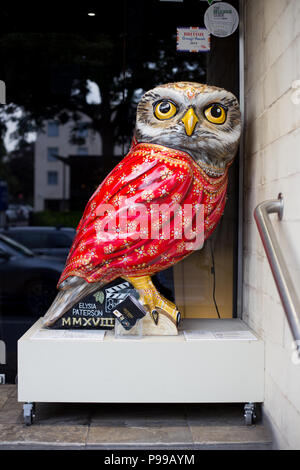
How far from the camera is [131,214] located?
2.51m

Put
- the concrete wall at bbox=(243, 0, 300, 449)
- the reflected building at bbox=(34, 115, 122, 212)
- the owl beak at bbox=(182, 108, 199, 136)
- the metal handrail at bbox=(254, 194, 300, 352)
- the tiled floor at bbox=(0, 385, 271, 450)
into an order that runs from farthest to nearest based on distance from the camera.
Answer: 1. the reflected building at bbox=(34, 115, 122, 212)
2. the owl beak at bbox=(182, 108, 199, 136)
3. the tiled floor at bbox=(0, 385, 271, 450)
4. the concrete wall at bbox=(243, 0, 300, 449)
5. the metal handrail at bbox=(254, 194, 300, 352)

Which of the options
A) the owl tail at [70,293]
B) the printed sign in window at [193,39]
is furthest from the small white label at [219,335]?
the printed sign in window at [193,39]

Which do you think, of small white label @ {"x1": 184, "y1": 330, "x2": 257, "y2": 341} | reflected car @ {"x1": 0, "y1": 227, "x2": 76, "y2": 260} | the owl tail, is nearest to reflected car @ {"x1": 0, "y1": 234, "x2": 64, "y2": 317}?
reflected car @ {"x1": 0, "y1": 227, "x2": 76, "y2": 260}

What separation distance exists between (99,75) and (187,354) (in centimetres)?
168

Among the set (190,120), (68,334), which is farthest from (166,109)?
(68,334)

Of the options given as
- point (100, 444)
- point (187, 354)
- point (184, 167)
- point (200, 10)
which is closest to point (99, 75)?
point (200, 10)

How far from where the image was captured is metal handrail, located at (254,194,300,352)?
1.71 metres

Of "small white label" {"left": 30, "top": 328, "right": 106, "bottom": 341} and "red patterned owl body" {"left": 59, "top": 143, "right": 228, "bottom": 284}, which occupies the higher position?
"red patterned owl body" {"left": 59, "top": 143, "right": 228, "bottom": 284}

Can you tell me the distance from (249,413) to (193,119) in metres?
1.34

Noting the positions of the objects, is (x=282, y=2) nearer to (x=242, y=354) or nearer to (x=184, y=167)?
(x=184, y=167)

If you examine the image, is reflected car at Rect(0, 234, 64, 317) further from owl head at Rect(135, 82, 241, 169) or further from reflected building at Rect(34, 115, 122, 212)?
owl head at Rect(135, 82, 241, 169)

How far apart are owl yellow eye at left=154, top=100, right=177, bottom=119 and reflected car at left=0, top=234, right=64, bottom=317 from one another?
120cm

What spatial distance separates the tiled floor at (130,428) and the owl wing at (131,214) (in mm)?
651

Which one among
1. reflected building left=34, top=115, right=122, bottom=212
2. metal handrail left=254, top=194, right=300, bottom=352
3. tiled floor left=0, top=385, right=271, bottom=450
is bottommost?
tiled floor left=0, top=385, right=271, bottom=450
